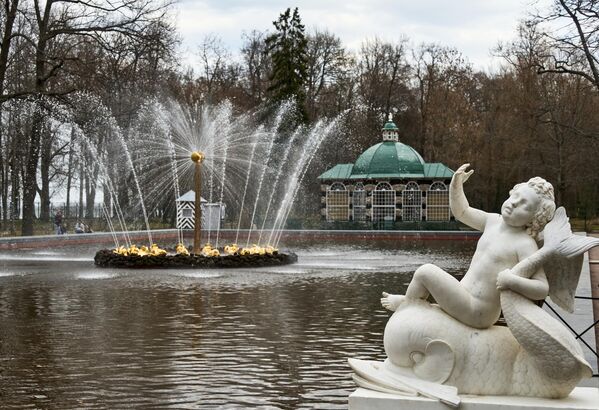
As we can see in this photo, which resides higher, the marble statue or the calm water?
the marble statue

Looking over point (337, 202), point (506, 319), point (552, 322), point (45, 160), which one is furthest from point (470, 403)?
point (337, 202)

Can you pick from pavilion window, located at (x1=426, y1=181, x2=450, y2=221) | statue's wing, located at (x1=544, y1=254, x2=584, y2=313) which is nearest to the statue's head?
statue's wing, located at (x1=544, y1=254, x2=584, y2=313)

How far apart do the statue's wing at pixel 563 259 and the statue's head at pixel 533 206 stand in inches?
2.9

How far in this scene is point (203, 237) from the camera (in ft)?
137

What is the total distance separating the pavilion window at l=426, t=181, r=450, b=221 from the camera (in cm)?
5269

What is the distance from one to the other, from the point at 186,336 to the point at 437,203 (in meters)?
43.6

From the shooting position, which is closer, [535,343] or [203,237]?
[535,343]

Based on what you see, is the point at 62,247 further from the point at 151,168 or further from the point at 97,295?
the point at 97,295

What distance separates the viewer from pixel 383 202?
178 ft

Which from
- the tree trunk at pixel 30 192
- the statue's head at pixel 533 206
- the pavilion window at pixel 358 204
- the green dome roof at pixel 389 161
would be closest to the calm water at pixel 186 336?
the statue's head at pixel 533 206

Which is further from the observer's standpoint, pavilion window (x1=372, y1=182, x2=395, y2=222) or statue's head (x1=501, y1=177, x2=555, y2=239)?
pavilion window (x1=372, y1=182, x2=395, y2=222)

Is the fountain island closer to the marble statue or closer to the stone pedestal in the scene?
the marble statue

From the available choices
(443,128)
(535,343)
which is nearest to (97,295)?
(535,343)

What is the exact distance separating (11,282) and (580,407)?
1517 centimetres
